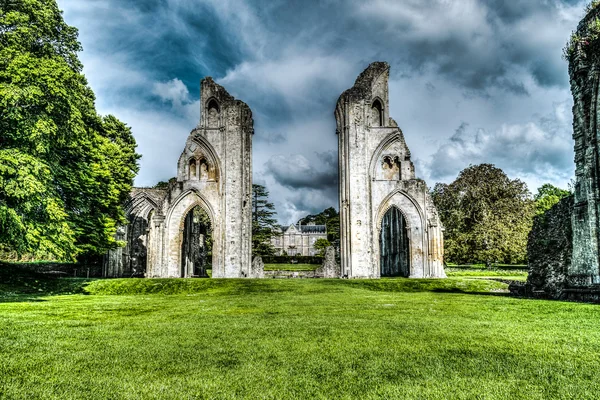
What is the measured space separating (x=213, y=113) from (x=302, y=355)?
27.3 meters

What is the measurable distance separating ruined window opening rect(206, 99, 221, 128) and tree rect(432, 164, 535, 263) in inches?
917

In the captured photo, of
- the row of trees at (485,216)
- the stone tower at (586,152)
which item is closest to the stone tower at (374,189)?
the row of trees at (485,216)

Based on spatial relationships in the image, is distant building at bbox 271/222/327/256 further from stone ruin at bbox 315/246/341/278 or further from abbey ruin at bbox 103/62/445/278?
abbey ruin at bbox 103/62/445/278

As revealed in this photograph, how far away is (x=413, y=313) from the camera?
8.28m

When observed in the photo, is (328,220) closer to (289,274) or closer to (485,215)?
(485,215)

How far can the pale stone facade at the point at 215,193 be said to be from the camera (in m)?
27.9

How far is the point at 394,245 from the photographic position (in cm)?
3497

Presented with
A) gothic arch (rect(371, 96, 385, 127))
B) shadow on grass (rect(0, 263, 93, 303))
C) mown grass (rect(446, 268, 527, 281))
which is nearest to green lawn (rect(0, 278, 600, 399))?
shadow on grass (rect(0, 263, 93, 303))

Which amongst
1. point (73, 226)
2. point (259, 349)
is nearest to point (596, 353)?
point (259, 349)

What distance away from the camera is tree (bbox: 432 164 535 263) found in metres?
38.1

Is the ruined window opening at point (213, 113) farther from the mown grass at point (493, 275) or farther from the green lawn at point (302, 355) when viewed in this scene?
the green lawn at point (302, 355)

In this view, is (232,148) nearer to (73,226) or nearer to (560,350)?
(73,226)

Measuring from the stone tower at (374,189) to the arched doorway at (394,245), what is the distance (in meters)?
3.12

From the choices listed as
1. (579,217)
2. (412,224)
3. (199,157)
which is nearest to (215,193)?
(199,157)
